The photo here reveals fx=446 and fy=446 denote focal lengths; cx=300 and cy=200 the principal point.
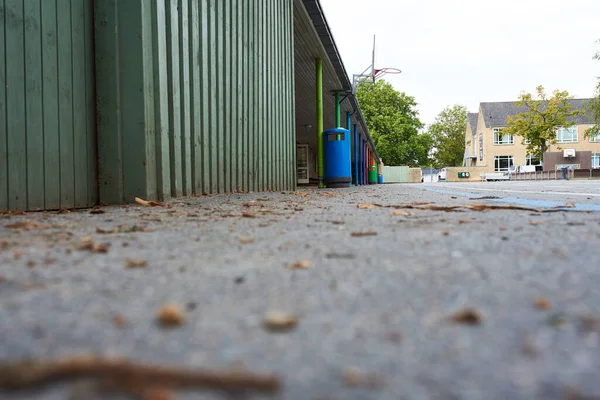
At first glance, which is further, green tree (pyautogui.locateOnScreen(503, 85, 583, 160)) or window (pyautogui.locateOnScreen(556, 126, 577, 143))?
window (pyautogui.locateOnScreen(556, 126, 577, 143))

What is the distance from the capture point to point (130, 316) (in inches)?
32.3

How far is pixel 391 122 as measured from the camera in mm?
46156

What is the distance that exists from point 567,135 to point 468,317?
179 ft

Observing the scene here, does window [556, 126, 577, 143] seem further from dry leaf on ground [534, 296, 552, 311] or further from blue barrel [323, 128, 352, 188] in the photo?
dry leaf on ground [534, 296, 552, 311]

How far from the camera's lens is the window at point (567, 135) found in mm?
46906

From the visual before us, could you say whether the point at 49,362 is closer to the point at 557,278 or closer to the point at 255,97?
the point at 557,278

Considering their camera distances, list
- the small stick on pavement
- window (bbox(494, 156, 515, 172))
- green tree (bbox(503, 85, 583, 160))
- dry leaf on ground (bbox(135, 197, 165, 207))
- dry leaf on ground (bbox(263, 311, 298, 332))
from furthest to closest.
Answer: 1. window (bbox(494, 156, 515, 172))
2. green tree (bbox(503, 85, 583, 160))
3. dry leaf on ground (bbox(135, 197, 165, 207))
4. dry leaf on ground (bbox(263, 311, 298, 332))
5. the small stick on pavement

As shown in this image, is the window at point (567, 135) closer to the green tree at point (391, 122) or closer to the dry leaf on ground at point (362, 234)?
the green tree at point (391, 122)

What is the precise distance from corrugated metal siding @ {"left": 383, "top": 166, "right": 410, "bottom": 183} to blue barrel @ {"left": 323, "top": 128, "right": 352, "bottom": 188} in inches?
1326

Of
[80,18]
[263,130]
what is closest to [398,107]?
[263,130]

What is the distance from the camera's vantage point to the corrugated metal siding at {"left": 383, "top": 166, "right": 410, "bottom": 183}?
44.2 meters

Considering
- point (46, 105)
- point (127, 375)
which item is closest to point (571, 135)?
point (46, 105)

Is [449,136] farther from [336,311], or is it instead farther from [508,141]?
[336,311]

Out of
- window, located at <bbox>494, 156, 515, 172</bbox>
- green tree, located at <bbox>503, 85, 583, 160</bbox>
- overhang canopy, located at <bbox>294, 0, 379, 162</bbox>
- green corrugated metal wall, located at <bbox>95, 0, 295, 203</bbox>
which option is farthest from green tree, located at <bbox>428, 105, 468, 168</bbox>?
green corrugated metal wall, located at <bbox>95, 0, 295, 203</bbox>
